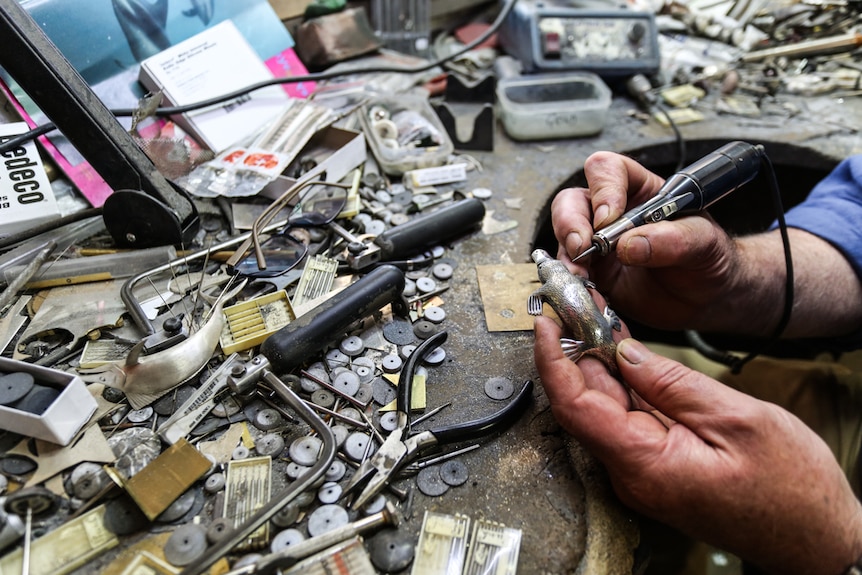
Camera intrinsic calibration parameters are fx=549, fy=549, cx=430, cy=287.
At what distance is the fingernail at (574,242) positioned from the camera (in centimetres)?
90

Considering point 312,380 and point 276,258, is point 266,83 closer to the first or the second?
point 276,258

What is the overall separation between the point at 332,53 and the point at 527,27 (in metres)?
0.57

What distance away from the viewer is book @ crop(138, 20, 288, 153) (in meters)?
1.25

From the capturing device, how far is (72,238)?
3.42ft

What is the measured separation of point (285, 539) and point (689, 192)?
785 mm

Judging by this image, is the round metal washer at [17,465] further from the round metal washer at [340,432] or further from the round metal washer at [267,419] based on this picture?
the round metal washer at [340,432]

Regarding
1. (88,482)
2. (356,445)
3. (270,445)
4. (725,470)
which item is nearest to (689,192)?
(725,470)

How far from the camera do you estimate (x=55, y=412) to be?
71cm

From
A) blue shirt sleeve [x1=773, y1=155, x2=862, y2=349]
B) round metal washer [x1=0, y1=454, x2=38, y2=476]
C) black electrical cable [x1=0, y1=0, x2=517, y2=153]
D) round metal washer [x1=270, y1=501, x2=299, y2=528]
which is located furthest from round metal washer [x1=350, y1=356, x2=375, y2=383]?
blue shirt sleeve [x1=773, y1=155, x2=862, y2=349]

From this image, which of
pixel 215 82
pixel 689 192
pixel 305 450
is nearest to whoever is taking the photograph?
pixel 305 450

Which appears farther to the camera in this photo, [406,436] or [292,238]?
[292,238]

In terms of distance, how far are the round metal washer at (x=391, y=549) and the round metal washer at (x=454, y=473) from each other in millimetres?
92

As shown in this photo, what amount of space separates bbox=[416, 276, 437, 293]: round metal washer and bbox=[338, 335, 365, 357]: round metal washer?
161 millimetres

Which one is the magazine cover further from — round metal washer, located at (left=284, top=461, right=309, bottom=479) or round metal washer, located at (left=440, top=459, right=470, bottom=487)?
round metal washer, located at (left=440, top=459, right=470, bottom=487)
